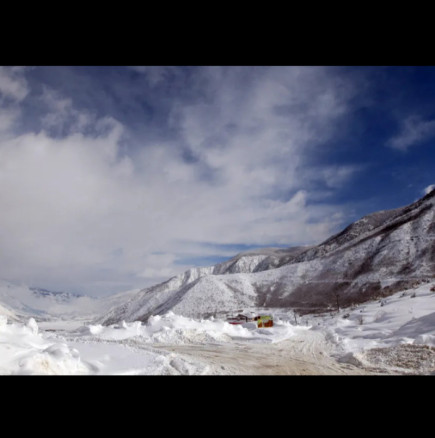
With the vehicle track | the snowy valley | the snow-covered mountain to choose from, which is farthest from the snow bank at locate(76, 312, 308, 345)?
the snow-covered mountain

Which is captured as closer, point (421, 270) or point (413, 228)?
point (421, 270)

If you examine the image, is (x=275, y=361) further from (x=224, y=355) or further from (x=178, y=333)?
(x=178, y=333)

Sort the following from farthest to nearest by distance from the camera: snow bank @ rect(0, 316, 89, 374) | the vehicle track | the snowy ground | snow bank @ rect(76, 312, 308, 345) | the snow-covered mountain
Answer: the snow-covered mountain < snow bank @ rect(76, 312, 308, 345) < the vehicle track < the snowy ground < snow bank @ rect(0, 316, 89, 374)

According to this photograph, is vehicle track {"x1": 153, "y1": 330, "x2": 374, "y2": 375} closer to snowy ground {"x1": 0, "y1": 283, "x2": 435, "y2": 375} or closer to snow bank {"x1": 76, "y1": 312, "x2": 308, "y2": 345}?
snowy ground {"x1": 0, "y1": 283, "x2": 435, "y2": 375}

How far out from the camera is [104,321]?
58219 millimetres

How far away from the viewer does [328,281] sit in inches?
1903

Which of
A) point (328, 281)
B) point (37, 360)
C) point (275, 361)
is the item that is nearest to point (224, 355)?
point (275, 361)

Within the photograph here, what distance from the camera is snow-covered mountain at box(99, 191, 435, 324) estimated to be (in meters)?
41.2
